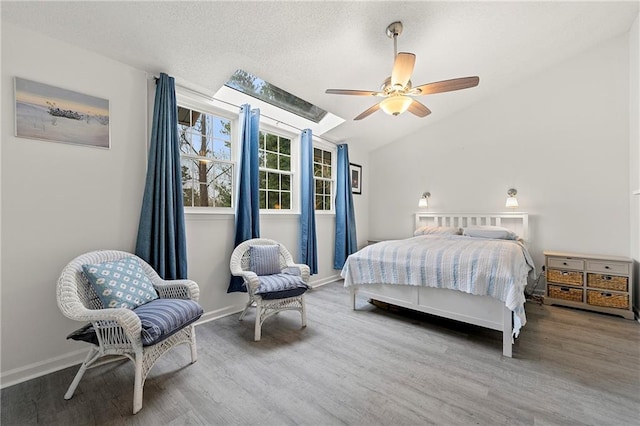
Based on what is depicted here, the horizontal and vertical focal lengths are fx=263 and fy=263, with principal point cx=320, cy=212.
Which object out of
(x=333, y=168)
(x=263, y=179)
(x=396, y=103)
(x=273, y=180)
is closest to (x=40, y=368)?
(x=263, y=179)

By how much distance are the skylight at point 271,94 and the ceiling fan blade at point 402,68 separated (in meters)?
1.63

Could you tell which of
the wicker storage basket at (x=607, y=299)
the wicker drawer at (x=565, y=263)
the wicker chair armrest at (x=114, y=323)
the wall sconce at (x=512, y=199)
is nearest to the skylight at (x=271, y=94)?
the wicker chair armrest at (x=114, y=323)

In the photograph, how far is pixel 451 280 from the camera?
2518mm

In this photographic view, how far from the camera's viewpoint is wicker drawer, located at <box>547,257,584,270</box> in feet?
11.0

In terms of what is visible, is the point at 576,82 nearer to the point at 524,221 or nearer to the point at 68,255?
the point at 524,221

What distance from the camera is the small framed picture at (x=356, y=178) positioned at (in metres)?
5.33

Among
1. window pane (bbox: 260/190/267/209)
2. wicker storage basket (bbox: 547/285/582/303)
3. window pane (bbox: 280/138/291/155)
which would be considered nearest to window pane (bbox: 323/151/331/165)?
window pane (bbox: 280/138/291/155)

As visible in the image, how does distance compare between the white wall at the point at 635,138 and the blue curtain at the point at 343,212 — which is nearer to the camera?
the white wall at the point at 635,138

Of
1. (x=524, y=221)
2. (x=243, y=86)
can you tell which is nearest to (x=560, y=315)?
(x=524, y=221)

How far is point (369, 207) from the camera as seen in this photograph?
229 inches

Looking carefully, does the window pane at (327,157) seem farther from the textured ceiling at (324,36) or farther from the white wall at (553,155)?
the white wall at (553,155)

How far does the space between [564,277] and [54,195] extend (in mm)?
5507

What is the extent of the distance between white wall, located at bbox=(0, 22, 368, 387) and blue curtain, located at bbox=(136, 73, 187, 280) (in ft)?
0.48

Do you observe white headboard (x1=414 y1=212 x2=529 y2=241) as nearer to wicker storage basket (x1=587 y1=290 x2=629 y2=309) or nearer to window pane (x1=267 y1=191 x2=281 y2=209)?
wicker storage basket (x1=587 y1=290 x2=629 y2=309)
